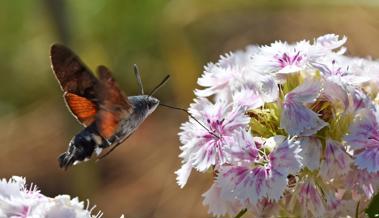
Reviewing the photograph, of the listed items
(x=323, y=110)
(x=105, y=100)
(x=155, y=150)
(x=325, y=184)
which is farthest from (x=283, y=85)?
(x=155, y=150)

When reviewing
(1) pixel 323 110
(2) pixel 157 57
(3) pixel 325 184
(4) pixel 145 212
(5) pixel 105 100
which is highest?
(5) pixel 105 100

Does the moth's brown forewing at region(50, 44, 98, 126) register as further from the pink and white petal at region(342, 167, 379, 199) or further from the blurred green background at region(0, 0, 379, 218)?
the blurred green background at region(0, 0, 379, 218)

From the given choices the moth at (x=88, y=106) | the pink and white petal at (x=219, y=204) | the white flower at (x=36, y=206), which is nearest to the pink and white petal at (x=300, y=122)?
the pink and white petal at (x=219, y=204)

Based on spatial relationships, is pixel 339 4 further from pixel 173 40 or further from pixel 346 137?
pixel 346 137

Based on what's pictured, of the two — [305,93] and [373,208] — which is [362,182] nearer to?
[373,208]

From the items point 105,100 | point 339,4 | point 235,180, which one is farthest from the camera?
point 339,4

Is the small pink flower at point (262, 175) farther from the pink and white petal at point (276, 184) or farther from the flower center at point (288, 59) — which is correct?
the flower center at point (288, 59)

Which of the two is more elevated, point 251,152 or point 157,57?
point 251,152
